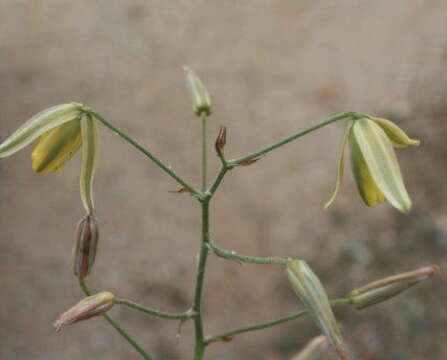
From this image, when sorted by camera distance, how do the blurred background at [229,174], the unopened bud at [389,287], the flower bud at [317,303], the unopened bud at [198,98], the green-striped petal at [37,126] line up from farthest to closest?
the blurred background at [229,174] < the unopened bud at [198,98] < the unopened bud at [389,287] < the green-striped petal at [37,126] < the flower bud at [317,303]

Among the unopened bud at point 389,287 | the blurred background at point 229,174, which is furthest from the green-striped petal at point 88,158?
the blurred background at point 229,174

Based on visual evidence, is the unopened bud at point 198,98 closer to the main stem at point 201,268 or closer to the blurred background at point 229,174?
the main stem at point 201,268

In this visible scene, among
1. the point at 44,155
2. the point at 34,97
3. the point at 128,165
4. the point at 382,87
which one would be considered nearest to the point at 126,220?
the point at 128,165

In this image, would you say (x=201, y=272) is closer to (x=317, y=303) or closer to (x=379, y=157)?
(x=317, y=303)

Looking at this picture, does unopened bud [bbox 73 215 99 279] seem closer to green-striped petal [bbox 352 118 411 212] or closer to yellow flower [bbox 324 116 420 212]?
yellow flower [bbox 324 116 420 212]

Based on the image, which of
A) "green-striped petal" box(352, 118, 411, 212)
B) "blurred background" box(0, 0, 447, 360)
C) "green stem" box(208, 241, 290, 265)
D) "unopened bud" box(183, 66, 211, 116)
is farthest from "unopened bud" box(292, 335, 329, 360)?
"blurred background" box(0, 0, 447, 360)

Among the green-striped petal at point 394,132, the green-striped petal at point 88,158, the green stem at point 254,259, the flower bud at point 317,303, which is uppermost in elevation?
the green-striped petal at point 88,158

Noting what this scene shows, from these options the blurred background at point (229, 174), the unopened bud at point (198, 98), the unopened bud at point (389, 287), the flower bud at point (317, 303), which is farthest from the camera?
the blurred background at point (229, 174)
